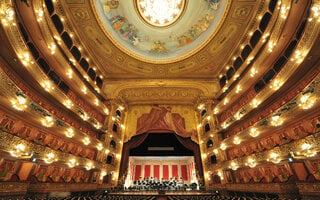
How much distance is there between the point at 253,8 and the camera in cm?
1126

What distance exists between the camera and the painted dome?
13.1m

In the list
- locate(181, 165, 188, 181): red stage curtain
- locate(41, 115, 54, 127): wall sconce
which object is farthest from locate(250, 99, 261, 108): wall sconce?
locate(41, 115, 54, 127): wall sconce

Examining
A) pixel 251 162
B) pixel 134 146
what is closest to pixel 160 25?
pixel 134 146

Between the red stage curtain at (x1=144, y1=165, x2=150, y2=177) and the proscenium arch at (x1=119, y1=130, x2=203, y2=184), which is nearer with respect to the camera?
the proscenium arch at (x1=119, y1=130, x2=203, y2=184)

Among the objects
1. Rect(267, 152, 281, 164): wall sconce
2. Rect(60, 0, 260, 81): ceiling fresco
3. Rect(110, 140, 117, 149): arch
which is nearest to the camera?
Rect(267, 152, 281, 164): wall sconce

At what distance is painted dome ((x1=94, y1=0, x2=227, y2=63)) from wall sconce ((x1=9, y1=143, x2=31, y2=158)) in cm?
1131

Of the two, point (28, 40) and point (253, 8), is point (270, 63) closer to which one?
point (253, 8)

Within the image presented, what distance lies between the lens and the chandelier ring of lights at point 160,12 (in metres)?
14.1

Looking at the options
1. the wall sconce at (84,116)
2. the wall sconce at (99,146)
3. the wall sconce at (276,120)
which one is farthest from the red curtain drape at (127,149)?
the wall sconce at (276,120)

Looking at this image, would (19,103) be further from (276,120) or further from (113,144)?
(276,120)

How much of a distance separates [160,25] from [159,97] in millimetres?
8960

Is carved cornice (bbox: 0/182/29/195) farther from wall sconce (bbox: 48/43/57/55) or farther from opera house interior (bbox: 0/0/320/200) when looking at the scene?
wall sconce (bbox: 48/43/57/55)

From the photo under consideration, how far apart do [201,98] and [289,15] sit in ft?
34.0

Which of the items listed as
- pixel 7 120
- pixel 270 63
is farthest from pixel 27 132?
pixel 270 63
